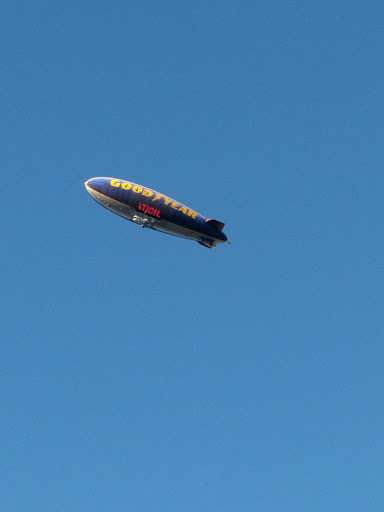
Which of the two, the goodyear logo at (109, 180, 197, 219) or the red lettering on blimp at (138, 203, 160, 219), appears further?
the goodyear logo at (109, 180, 197, 219)

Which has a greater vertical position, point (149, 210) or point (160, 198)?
point (160, 198)

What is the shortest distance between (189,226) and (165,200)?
8950 millimetres

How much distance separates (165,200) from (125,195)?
33.6 ft

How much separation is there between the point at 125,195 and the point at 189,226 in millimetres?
17931

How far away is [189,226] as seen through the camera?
655ft

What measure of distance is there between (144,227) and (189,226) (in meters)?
11.4

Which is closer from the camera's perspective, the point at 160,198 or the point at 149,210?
the point at 149,210

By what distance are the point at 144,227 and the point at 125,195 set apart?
9.37 m

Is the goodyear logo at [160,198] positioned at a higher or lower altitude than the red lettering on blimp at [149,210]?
higher

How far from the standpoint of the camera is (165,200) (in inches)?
7805

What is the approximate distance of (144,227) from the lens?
199750 mm

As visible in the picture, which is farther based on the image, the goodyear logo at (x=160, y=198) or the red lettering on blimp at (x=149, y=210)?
the goodyear logo at (x=160, y=198)

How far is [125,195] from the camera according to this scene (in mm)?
199125

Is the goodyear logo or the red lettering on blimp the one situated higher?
the goodyear logo
